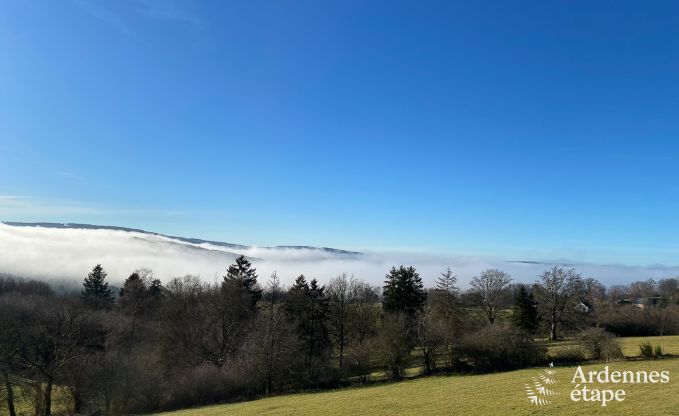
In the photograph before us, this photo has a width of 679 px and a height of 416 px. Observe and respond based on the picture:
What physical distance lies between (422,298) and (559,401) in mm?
44455

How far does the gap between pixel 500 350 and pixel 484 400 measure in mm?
19396

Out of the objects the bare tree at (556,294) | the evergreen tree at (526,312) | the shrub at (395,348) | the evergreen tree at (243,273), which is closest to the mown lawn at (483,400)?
the shrub at (395,348)

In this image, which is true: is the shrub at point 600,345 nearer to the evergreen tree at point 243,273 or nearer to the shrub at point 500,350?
the shrub at point 500,350

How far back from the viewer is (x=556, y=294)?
76.1 meters

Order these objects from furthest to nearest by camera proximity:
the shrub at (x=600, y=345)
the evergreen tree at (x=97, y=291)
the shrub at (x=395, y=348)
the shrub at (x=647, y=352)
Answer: the evergreen tree at (x=97, y=291), the shrub at (x=395, y=348), the shrub at (x=600, y=345), the shrub at (x=647, y=352)

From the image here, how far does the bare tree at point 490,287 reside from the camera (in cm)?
7794

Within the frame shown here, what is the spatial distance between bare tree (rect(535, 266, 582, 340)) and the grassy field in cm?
3408

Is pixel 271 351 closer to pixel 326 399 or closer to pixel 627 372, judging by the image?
pixel 326 399

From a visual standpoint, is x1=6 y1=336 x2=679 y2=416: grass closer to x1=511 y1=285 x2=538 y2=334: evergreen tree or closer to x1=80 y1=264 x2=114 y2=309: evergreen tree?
x1=511 y1=285 x2=538 y2=334: evergreen tree

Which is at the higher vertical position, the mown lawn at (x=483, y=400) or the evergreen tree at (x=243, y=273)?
the evergreen tree at (x=243, y=273)

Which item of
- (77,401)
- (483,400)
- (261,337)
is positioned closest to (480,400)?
(483,400)

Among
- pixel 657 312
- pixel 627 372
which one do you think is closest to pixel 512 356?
pixel 627 372

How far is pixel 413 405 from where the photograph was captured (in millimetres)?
27891

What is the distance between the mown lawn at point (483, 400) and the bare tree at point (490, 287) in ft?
128
